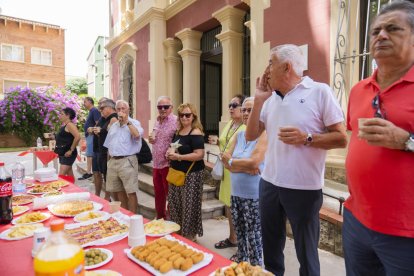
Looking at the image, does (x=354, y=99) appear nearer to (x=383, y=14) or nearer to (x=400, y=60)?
(x=400, y=60)

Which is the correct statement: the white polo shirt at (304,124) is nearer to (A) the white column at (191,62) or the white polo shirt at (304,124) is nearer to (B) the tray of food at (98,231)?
(B) the tray of food at (98,231)

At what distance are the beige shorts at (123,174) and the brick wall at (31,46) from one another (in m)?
23.6

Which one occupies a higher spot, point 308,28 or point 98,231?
point 308,28

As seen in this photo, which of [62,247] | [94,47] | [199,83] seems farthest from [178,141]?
[94,47]

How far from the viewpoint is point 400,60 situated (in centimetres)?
137

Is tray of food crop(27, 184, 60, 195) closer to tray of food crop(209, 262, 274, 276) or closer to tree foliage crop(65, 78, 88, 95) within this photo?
tray of food crop(209, 262, 274, 276)

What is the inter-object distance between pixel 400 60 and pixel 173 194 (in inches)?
111

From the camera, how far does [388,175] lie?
132cm

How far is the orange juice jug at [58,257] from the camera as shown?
0.95 metres

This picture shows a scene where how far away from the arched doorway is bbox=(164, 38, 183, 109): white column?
8.56 ft

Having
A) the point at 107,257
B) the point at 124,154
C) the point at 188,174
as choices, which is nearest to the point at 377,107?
the point at 107,257

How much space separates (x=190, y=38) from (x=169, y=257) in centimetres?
699

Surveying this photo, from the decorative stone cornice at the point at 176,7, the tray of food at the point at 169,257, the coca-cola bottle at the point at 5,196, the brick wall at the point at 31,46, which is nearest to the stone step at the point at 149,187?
the coca-cola bottle at the point at 5,196

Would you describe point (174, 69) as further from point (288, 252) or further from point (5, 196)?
point (5, 196)
